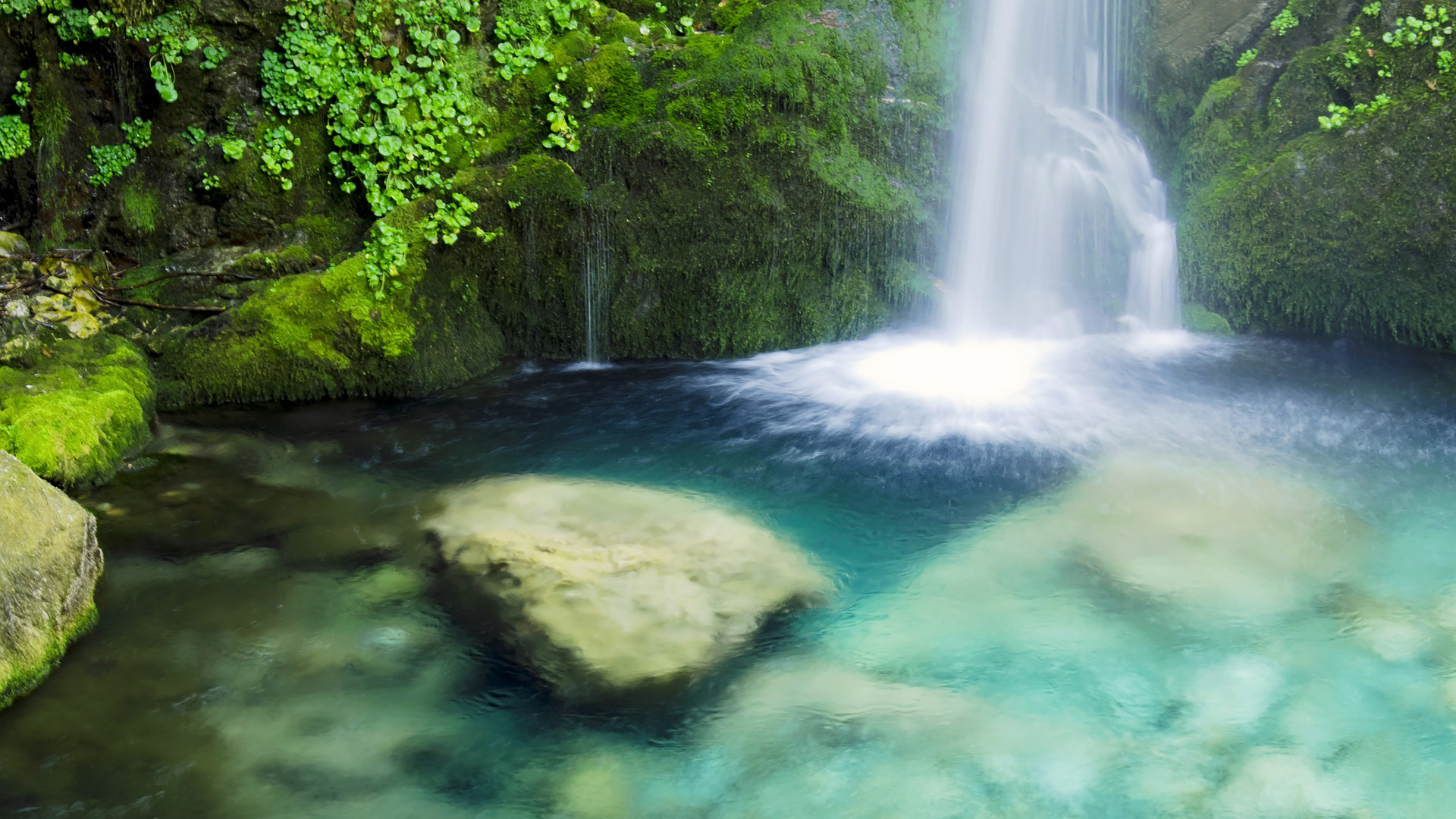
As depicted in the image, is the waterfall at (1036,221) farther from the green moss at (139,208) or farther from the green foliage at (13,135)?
the green foliage at (13,135)

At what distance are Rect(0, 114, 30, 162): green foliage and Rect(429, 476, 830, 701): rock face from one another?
4.70 metres

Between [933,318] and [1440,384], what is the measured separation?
12.1 ft

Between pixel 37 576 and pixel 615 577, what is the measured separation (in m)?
2.28

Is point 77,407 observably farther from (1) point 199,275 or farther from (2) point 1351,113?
(2) point 1351,113

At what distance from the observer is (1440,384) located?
22.2ft

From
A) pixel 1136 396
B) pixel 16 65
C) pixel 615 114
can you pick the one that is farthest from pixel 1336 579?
pixel 16 65

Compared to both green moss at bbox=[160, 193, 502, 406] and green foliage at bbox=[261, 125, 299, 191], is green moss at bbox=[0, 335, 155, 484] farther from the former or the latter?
green foliage at bbox=[261, 125, 299, 191]

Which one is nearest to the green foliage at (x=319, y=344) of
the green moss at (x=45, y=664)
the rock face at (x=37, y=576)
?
the rock face at (x=37, y=576)

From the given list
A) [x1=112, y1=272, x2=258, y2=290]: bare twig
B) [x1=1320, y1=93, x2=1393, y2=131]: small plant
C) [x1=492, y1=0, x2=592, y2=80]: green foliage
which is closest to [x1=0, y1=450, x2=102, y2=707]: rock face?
[x1=112, y1=272, x2=258, y2=290]: bare twig

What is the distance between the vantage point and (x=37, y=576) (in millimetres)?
3668

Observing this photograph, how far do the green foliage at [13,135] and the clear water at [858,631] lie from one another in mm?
2637

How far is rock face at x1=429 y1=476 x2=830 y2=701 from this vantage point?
12.1 feet

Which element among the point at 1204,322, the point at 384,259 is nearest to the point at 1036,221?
the point at 1204,322

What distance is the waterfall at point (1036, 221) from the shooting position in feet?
26.7
